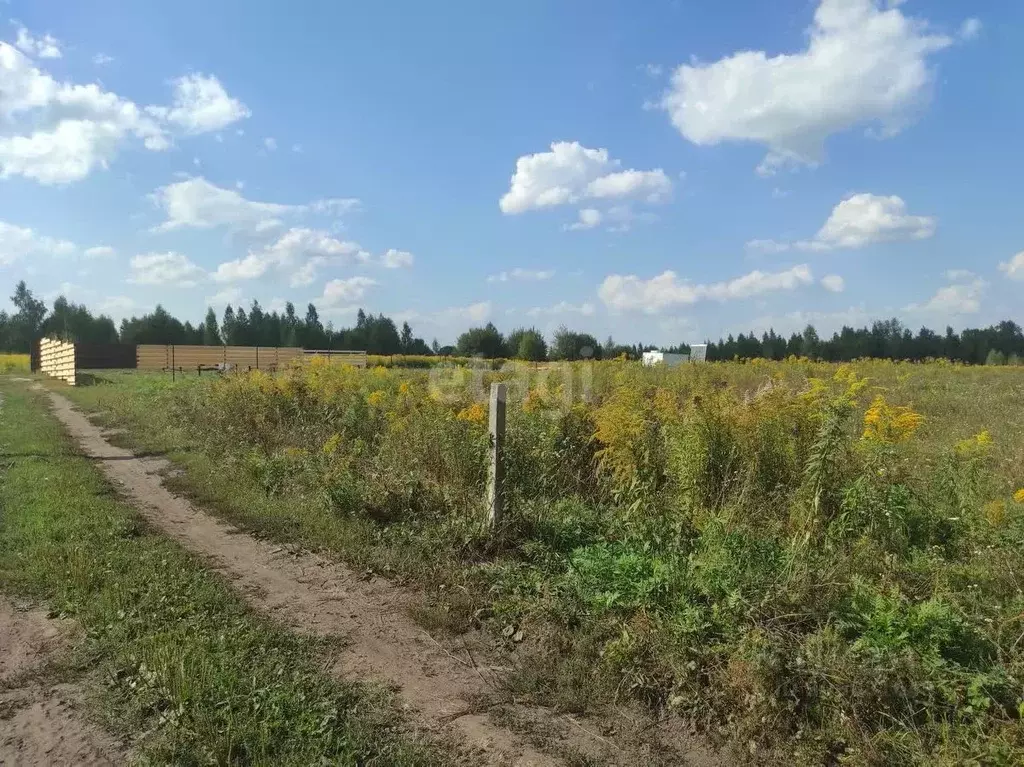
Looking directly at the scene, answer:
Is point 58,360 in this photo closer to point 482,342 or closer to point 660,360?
point 482,342

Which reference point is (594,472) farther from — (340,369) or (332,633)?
(340,369)

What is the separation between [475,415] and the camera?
8.34 metres

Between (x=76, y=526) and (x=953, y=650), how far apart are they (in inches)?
295

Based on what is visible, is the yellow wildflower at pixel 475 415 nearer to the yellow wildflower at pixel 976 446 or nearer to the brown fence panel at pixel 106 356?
the yellow wildflower at pixel 976 446

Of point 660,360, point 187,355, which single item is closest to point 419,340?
point 187,355

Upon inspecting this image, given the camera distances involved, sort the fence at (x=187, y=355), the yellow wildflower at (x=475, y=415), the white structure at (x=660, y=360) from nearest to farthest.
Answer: the yellow wildflower at (x=475, y=415) → the white structure at (x=660, y=360) → the fence at (x=187, y=355)

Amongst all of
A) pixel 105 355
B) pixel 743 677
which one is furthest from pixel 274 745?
pixel 105 355

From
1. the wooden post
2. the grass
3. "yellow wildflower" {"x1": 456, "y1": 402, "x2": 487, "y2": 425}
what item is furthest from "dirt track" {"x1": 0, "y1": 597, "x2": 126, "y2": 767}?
"yellow wildflower" {"x1": 456, "y1": 402, "x2": 487, "y2": 425}

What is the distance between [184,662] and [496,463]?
118 inches

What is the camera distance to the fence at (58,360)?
108 ft

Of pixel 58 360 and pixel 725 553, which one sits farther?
pixel 58 360

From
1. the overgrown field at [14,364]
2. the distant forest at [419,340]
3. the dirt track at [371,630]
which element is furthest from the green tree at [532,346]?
the overgrown field at [14,364]

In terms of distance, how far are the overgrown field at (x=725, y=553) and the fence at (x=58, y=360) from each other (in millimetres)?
29489

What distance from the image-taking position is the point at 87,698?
3.66 m
